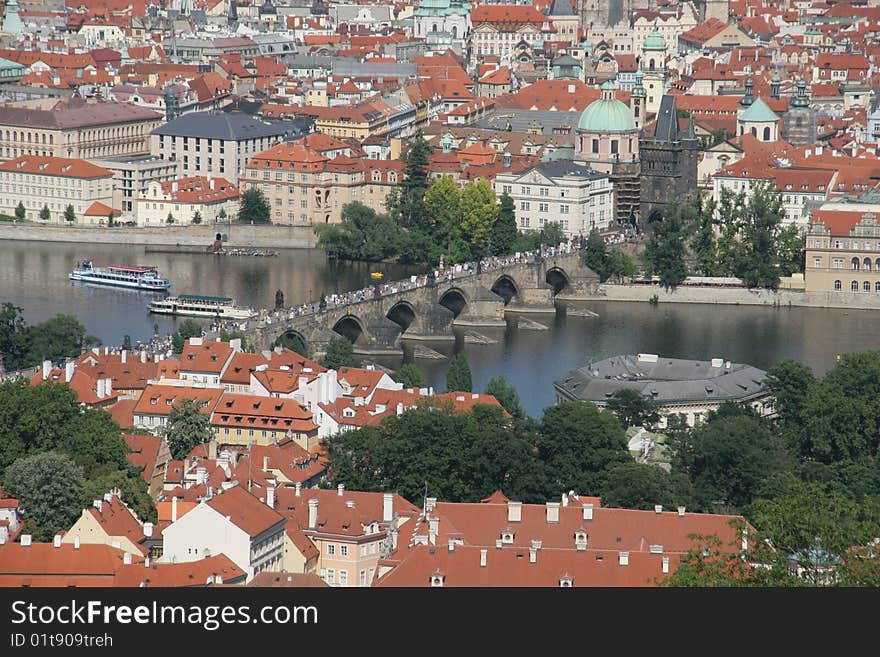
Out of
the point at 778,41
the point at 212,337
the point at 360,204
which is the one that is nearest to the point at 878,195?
the point at 360,204

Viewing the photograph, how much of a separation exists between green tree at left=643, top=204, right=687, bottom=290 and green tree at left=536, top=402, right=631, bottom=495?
24.9 meters

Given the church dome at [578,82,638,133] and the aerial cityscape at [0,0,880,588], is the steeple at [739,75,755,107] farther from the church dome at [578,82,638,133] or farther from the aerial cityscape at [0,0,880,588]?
the church dome at [578,82,638,133]

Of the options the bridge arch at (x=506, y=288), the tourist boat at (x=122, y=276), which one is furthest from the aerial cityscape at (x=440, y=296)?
the bridge arch at (x=506, y=288)

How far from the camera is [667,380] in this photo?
141 ft

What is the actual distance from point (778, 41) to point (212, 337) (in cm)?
6548

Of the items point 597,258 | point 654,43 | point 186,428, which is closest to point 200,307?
point 597,258

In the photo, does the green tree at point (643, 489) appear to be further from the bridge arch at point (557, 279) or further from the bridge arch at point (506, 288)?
the bridge arch at point (557, 279)

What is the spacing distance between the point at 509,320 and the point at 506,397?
15.8m

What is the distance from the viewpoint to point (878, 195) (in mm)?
61312

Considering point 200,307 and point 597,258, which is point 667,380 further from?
point 597,258

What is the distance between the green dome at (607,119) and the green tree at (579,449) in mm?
35345

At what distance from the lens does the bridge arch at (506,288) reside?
189 ft

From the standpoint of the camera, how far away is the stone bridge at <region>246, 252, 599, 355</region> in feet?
162

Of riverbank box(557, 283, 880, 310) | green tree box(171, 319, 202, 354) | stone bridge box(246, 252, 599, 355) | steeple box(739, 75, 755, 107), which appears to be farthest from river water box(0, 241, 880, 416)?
steeple box(739, 75, 755, 107)
